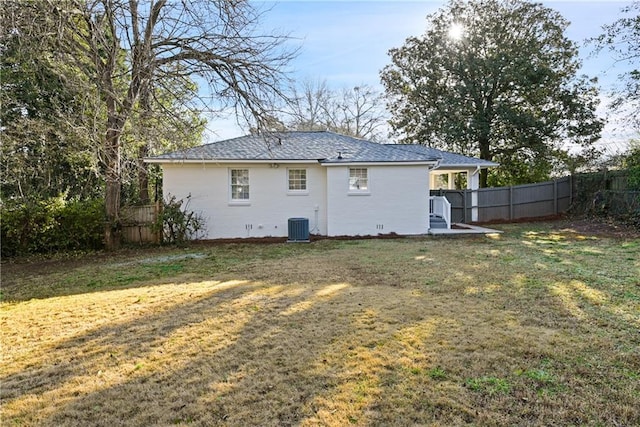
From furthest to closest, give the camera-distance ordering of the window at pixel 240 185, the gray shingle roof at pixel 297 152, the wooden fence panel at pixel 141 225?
1. the window at pixel 240 185
2. the gray shingle roof at pixel 297 152
3. the wooden fence panel at pixel 141 225

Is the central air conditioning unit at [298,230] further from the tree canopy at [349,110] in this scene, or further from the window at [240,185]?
the tree canopy at [349,110]

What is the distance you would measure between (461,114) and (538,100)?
15.4 ft

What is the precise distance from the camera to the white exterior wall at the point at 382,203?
1365 cm

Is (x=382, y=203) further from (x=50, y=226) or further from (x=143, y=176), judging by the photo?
(x=50, y=226)

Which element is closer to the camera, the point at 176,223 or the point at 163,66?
the point at 163,66

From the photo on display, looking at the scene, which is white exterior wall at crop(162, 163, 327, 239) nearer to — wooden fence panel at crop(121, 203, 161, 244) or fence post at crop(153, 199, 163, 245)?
fence post at crop(153, 199, 163, 245)

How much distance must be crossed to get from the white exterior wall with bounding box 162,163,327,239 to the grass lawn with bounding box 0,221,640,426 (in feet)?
19.2

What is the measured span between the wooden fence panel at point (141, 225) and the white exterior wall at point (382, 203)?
5986mm

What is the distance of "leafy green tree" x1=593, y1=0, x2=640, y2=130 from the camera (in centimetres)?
1514

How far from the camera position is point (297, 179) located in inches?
551

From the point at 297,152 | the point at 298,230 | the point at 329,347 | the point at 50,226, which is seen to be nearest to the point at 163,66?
the point at 297,152

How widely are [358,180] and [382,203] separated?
1225mm

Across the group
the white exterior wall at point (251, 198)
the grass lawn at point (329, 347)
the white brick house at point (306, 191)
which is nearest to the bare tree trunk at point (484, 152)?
the white brick house at point (306, 191)

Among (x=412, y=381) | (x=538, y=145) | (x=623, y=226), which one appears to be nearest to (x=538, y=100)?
(x=538, y=145)
